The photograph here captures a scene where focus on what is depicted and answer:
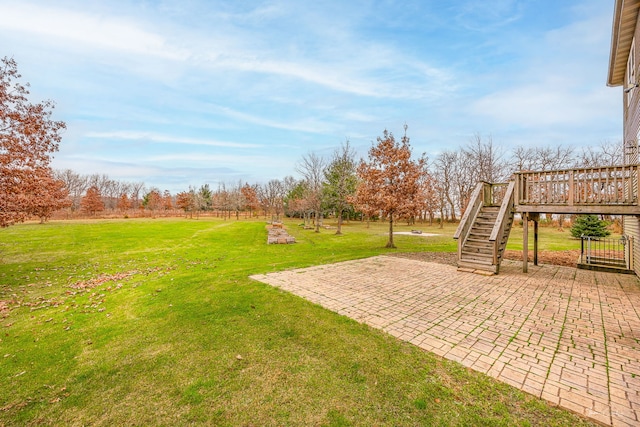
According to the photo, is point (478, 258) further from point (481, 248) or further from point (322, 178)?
point (322, 178)

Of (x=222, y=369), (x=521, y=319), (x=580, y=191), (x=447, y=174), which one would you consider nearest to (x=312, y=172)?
(x=580, y=191)

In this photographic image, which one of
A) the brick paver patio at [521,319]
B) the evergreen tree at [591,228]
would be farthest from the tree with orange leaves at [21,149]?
the evergreen tree at [591,228]

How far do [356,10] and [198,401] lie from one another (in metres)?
18.0

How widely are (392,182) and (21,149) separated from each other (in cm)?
1435

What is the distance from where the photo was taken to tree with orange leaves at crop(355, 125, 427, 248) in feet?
44.9

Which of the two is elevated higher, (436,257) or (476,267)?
(476,267)

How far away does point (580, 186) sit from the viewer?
8656 millimetres

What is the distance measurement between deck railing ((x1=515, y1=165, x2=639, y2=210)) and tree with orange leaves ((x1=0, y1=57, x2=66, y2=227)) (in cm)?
1597

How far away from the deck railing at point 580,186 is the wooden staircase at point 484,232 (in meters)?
0.51

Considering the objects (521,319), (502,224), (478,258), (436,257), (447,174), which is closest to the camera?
(521,319)

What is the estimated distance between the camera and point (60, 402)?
9.59ft

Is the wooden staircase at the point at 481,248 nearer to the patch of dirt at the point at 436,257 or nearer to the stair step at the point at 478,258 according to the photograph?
the stair step at the point at 478,258

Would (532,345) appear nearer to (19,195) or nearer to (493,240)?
(493,240)

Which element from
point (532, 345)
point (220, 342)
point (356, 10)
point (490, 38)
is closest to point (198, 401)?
point (220, 342)
